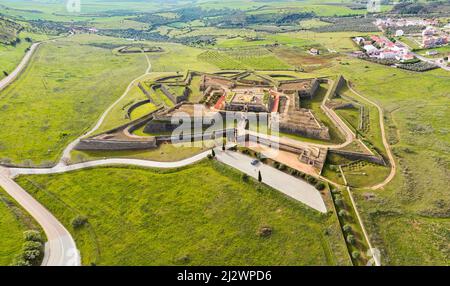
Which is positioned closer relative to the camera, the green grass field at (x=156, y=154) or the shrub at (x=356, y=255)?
the shrub at (x=356, y=255)

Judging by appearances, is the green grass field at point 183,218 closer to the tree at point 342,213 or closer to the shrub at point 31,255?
the tree at point 342,213

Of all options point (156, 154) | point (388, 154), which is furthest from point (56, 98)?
point (388, 154)

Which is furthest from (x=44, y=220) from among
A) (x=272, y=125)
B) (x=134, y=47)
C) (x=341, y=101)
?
(x=134, y=47)

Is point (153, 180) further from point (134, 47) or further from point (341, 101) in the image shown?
point (134, 47)

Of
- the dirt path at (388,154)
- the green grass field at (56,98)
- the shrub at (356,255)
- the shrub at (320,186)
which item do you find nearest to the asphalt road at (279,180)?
the shrub at (320,186)

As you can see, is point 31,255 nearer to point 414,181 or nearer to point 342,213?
point 342,213

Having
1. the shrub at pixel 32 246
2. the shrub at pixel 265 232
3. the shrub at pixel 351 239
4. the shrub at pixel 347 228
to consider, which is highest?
the shrub at pixel 347 228
